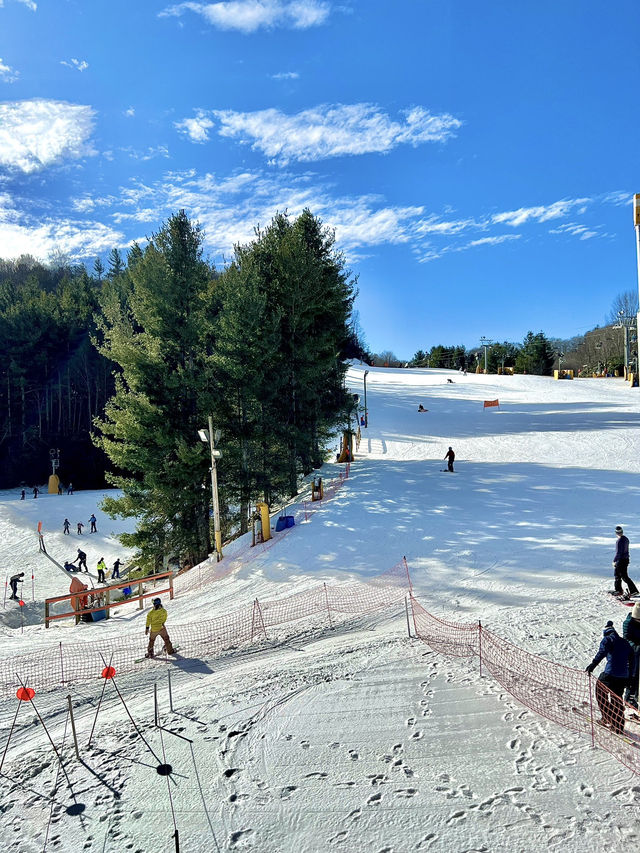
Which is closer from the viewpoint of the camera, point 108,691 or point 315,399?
point 108,691

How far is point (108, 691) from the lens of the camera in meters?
8.62

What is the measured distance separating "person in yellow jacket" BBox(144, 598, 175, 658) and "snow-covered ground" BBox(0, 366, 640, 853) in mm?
414

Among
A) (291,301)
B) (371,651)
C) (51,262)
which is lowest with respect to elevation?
(371,651)

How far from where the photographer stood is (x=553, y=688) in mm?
7188

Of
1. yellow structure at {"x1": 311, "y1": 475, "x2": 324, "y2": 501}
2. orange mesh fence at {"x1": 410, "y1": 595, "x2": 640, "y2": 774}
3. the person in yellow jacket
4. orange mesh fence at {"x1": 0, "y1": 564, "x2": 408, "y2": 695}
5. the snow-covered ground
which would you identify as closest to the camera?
the snow-covered ground

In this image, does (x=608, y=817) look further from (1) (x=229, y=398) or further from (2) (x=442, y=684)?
(1) (x=229, y=398)

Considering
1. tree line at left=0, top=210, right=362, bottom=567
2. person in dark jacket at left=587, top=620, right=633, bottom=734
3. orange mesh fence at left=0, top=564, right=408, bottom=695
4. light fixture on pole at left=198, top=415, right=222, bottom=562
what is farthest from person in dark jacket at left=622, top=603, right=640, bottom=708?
tree line at left=0, top=210, right=362, bottom=567

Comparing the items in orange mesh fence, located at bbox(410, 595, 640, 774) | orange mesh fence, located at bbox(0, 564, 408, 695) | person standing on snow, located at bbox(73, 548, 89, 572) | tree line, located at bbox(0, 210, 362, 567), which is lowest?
person standing on snow, located at bbox(73, 548, 89, 572)

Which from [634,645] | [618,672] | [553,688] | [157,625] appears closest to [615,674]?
[618,672]

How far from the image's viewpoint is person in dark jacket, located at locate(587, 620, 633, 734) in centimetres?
614

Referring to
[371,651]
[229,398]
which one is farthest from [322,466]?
[371,651]

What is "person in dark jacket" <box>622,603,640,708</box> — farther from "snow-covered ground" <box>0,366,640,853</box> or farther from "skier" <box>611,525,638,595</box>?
"skier" <box>611,525,638,595</box>

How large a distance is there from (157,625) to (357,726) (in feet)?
15.3

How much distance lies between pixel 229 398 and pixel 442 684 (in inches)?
623
